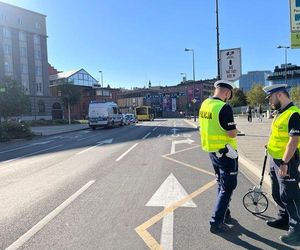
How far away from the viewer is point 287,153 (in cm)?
490

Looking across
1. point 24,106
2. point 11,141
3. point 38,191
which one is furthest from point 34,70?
point 38,191

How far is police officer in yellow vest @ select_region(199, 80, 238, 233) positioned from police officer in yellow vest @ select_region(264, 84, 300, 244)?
1.80 ft

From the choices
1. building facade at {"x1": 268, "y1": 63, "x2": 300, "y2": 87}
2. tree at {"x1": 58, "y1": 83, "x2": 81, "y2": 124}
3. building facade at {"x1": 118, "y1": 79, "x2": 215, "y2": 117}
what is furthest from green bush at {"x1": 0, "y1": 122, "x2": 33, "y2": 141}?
building facade at {"x1": 268, "y1": 63, "x2": 300, "y2": 87}

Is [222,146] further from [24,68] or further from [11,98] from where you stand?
[24,68]

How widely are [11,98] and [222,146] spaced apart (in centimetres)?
2956

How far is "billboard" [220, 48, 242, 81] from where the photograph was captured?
17375 mm

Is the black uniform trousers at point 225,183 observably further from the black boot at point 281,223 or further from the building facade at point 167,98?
the building facade at point 167,98

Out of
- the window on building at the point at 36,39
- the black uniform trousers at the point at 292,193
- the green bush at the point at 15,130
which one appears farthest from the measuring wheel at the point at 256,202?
the window on building at the point at 36,39

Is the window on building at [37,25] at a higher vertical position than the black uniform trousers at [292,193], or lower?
higher

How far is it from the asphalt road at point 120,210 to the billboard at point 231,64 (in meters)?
7.04

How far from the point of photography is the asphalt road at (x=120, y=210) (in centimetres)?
516

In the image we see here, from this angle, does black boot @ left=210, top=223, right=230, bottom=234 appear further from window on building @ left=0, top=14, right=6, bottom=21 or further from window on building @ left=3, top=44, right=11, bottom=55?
window on building @ left=0, top=14, right=6, bottom=21

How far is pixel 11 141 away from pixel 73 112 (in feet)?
250

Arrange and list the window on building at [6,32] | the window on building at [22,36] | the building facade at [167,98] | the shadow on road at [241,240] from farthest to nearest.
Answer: the building facade at [167,98] → the window on building at [22,36] → the window on building at [6,32] → the shadow on road at [241,240]
